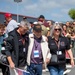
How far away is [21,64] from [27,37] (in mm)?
587

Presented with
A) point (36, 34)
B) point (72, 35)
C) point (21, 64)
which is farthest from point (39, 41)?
point (72, 35)

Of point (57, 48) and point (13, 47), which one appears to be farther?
point (57, 48)

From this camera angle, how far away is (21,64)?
255 inches

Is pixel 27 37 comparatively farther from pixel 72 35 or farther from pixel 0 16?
pixel 0 16

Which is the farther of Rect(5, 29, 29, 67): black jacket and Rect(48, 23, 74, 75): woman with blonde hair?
Rect(48, 23, 74, 75): woman with blonde hair

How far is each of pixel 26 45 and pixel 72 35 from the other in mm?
7821

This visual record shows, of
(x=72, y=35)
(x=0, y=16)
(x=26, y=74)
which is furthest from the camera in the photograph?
(x=0, y=16)

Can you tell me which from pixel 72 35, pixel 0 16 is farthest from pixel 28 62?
pixel 0 16

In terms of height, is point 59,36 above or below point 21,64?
above

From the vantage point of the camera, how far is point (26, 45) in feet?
21.0

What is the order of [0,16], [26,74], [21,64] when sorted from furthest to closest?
1. [0,16]
2. [21,64]
3. [26,74]

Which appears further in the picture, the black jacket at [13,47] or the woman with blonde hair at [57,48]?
the woman with blonde hair at [57,48]

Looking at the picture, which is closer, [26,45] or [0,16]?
[26,45]

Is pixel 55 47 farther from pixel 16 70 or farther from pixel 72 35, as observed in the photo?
pixel 72 35
